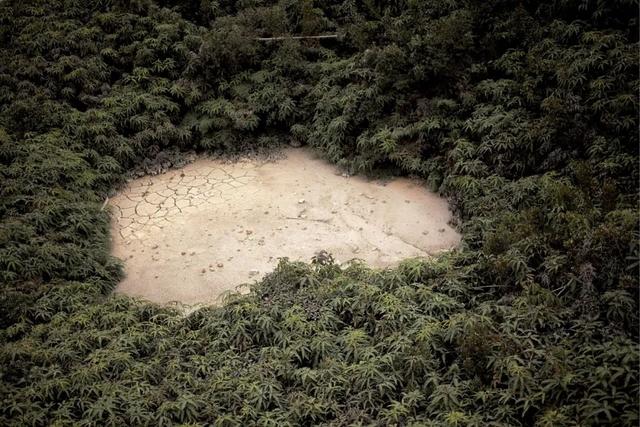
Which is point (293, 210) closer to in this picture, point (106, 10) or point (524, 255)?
point (524, 255)

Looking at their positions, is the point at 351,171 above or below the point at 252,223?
above

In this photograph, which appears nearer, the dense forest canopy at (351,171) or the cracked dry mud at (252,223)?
the dense forest canopy at (351,171)

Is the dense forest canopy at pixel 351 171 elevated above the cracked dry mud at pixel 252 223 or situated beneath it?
elevated above

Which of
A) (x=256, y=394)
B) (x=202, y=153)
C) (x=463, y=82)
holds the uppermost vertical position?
(x=463, y=82)

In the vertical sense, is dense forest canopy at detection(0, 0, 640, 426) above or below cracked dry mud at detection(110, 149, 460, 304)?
above

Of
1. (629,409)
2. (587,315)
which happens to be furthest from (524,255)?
(629,409)
